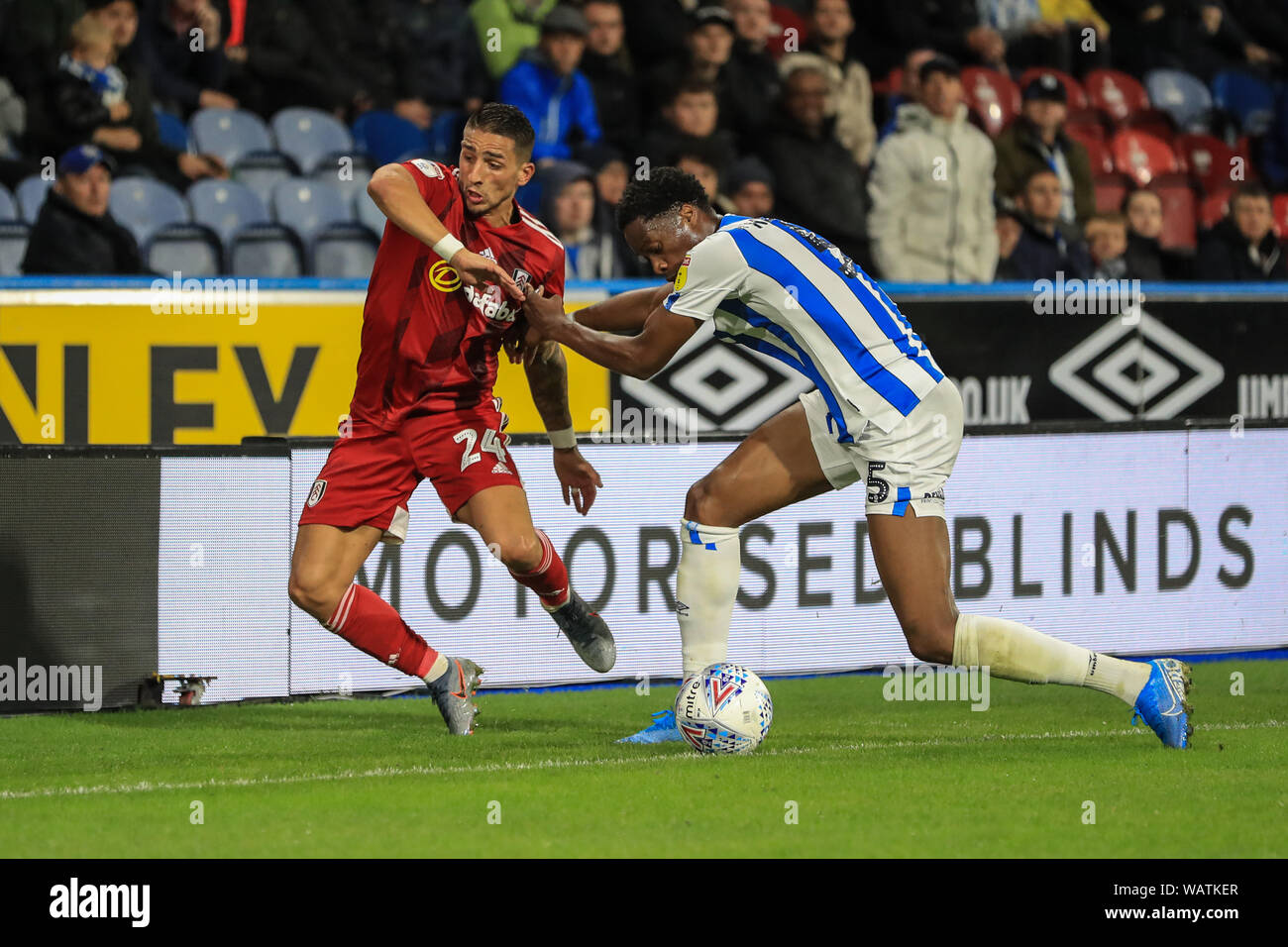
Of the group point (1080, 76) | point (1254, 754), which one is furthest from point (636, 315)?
point (1080, 76)

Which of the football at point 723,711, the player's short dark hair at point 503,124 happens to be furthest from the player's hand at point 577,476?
the player's short dark hair at point 503,124

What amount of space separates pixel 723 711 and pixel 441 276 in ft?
6.11

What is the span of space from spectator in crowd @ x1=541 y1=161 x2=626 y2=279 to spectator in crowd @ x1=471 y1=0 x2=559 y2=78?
Answer: 61.3 inches

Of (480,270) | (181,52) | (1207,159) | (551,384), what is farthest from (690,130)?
(480,270)

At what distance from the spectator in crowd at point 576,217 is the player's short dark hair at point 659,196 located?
457cm

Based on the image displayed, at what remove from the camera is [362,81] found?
12469 millimetres

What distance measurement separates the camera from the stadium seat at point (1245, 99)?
51.4ft

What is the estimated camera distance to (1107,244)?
13.0 m

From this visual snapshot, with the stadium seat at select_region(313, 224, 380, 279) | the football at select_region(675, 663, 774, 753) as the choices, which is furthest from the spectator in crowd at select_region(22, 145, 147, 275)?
the football at select_region(675, 663, 774, 753)

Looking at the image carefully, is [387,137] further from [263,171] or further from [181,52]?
[181,52]

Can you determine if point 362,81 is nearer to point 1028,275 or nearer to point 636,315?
point 1028,275

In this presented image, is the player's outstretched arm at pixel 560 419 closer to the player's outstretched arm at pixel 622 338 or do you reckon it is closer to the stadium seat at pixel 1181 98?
the player's outstretched arm at pixel 622 338

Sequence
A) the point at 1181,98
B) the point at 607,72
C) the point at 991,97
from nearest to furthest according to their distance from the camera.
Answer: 1. the point at 607,72
2. the point at 991,97
3. the point at 1181,98

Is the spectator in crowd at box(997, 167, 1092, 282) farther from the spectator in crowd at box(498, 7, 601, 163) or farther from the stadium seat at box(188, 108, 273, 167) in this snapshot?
the stadium seat at box(188, 108, 273, 167)
